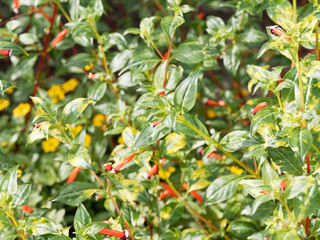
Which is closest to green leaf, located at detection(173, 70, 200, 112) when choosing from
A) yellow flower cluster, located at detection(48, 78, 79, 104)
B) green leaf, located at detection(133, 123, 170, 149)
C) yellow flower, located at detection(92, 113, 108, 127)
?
green leaf, located at detection(133, 123, 170, 149)

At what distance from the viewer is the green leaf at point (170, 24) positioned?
4.29 ft

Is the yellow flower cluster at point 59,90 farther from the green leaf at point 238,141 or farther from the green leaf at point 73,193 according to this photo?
the green leaf at point 238,141

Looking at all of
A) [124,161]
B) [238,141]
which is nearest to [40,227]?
[124,161]

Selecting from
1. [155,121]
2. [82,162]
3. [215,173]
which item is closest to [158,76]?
[155,121]

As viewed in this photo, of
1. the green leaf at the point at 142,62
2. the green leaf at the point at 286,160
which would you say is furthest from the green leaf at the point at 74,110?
the green leaf at the point at 286,160

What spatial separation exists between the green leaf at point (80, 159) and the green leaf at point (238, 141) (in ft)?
1.37

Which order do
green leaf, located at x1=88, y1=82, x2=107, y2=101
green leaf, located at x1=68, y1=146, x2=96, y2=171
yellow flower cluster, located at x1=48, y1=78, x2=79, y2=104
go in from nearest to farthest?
green leaf, located at x1=68, y1=146, x2=96, y2=171, green leaf, located at x1=88, y1=82, x2=107, y2=101, yellow flower cluster, located at x1=48, y1=78, x2=79, y2=104

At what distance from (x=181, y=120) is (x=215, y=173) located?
0.50 metres

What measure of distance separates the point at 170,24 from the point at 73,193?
2.13 ft

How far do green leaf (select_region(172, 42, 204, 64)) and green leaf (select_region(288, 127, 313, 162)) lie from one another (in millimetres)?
525

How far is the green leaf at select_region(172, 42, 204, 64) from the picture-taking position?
4.77 ft

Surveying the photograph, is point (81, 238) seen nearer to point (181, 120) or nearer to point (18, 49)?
point (181, 120)

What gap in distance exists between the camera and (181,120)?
1.12 meters

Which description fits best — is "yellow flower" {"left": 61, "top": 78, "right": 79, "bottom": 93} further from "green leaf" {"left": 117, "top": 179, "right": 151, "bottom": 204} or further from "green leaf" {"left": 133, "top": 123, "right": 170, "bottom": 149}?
"green leaf" {"left": 133, "top": 123, "right": 170, "bottom": 149}
